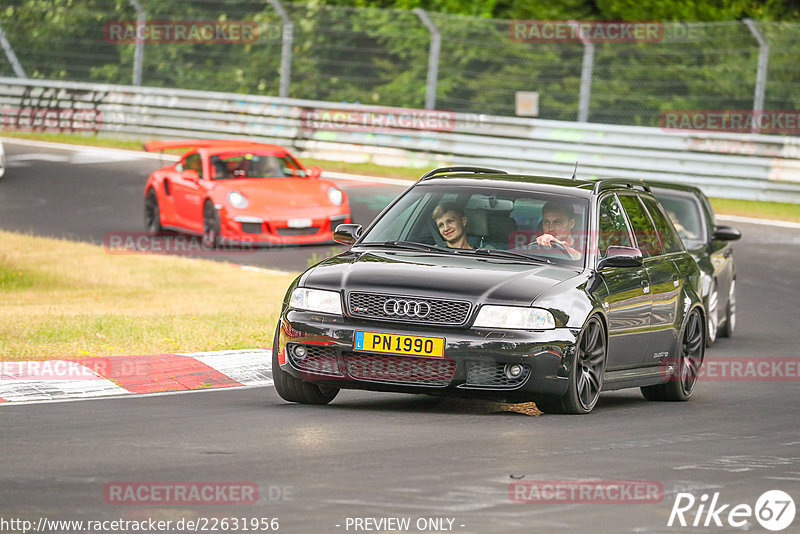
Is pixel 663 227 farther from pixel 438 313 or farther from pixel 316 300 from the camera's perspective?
pixel 316 300

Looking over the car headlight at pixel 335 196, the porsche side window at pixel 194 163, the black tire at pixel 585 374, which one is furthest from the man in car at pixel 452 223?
the porsche side window at pixel 194 163

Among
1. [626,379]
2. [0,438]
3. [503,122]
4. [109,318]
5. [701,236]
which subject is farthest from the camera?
[503,122]

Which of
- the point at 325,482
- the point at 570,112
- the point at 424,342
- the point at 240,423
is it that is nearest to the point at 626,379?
the point at 424,342

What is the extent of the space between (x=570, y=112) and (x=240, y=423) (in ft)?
65.4

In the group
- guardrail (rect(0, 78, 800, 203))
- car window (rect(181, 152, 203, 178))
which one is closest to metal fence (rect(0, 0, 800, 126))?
guardrail (rect(0, 78, 800, 203))

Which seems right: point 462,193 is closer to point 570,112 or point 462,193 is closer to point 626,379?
point 626,379

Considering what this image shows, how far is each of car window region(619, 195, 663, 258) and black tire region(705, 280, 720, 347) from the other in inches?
140

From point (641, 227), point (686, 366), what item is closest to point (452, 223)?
point (641, 227)

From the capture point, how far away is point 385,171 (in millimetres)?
29312

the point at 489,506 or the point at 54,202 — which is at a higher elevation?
the point at 489,506

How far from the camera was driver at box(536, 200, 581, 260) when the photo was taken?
1027cm

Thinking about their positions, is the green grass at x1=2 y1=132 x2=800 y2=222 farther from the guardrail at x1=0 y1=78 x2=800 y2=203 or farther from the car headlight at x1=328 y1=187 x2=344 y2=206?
the car headlight at x1=328 y1=187 x2=344 y2=206

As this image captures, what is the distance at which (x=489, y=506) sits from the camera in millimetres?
6793

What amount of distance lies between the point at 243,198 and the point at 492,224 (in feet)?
36.1
